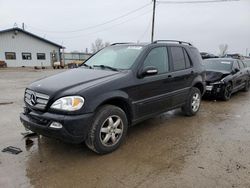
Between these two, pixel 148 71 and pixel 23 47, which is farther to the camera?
pixel 23 47

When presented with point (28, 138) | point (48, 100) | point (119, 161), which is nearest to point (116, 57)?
point (48, 100)

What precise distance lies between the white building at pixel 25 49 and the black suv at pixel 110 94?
29.1 m

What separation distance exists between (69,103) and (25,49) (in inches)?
1229

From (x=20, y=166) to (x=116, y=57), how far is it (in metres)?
2.56

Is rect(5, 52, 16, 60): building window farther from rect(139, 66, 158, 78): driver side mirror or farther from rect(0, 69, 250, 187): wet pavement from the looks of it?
rect(139, 66, 158, 78): driver side mirror

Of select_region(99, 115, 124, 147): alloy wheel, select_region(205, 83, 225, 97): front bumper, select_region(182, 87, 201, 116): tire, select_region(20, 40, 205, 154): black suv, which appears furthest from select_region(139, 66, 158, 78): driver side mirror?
select_region(205, 83, 225, 97): front bumper

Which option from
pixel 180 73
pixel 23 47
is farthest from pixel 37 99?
pixel 23 47

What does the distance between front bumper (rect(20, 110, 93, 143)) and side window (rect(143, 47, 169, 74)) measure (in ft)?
5.37

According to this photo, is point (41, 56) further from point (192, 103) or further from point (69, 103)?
point (69, 103)

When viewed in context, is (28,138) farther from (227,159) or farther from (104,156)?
(227,159)

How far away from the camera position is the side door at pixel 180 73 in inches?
186

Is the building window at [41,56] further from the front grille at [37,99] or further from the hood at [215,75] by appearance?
the front grille at [37,99]

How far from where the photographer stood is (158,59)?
14.4ft

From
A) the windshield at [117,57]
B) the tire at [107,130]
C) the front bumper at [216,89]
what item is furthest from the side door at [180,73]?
the front bumper at [216,89]
